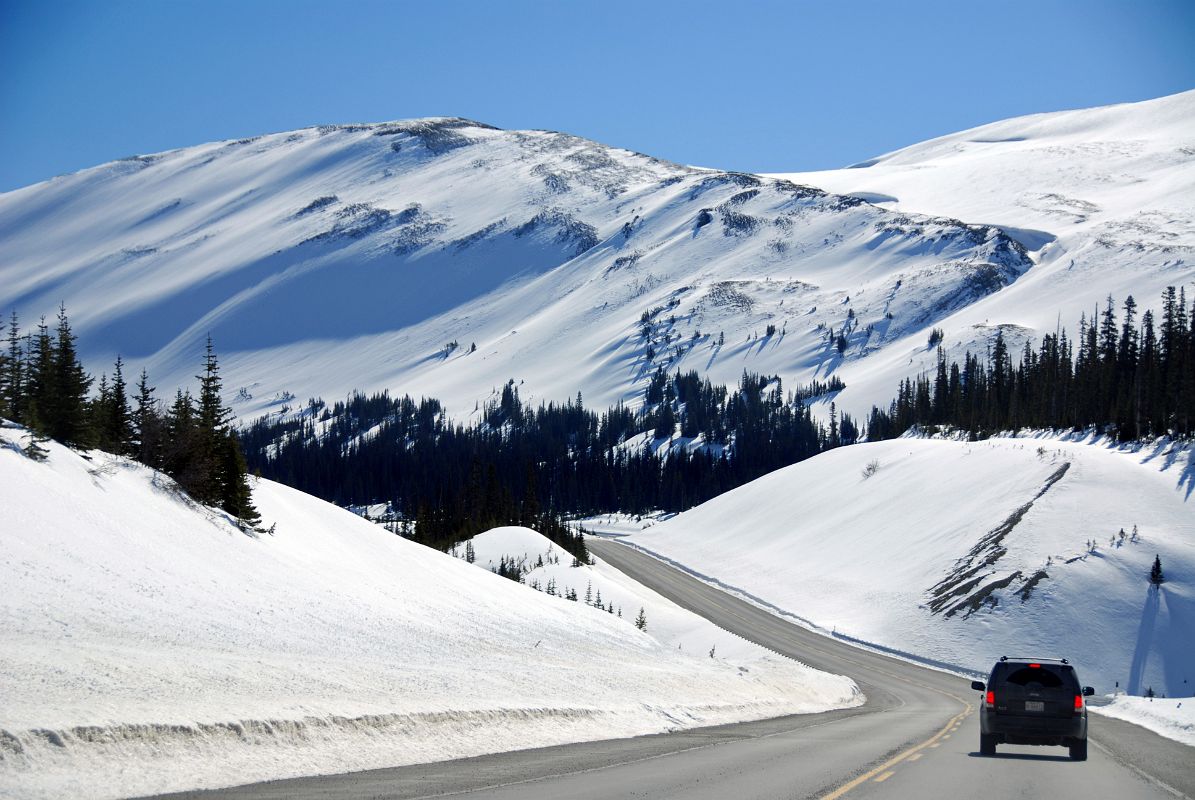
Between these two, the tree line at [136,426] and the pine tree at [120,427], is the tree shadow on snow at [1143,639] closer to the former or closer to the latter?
the tree line at [136,426]

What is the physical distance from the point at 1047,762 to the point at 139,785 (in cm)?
1532

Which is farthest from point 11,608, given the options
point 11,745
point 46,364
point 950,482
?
point 950,482

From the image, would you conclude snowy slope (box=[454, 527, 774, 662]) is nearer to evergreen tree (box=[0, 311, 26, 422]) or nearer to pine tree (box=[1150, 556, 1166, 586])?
pine tree (box=[1150, 556, 1166, 586])

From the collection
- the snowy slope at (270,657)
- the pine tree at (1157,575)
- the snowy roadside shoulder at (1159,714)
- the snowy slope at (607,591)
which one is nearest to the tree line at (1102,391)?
the pine tree at (1157,575)

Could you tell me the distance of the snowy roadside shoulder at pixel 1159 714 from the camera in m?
26.8

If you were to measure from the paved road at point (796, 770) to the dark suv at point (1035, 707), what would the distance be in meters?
0.42

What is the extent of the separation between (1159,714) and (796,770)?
1970 centimetres

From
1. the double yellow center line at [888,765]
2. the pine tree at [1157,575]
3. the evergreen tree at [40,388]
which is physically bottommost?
the pine tree at [1157,575]

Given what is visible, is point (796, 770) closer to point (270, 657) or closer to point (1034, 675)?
point (1034, 675)

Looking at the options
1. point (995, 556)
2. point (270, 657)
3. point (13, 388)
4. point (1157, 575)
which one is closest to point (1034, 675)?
point (270, 657)

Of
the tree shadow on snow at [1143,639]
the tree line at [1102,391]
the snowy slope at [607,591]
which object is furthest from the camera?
the tree line at [1102,391]

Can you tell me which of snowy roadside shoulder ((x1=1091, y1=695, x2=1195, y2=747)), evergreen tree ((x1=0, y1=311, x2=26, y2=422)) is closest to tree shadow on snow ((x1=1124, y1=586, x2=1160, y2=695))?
snowy roadside shoulder ((x1=1091, y1=695, x2=1195, y2=747))

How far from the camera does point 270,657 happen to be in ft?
78.5

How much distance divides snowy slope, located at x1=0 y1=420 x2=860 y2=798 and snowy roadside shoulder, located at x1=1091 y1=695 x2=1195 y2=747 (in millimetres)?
8932
